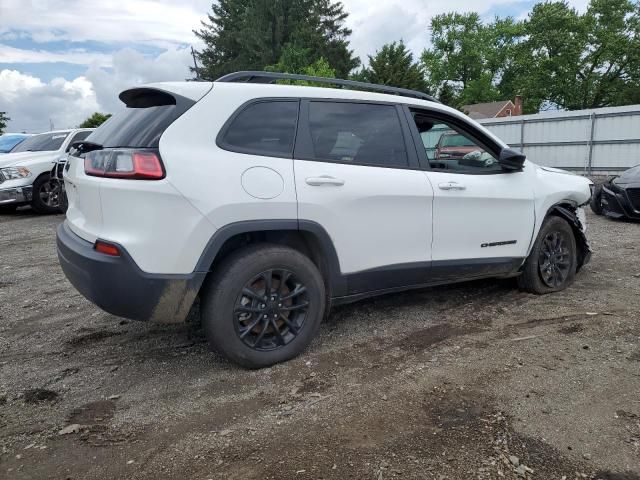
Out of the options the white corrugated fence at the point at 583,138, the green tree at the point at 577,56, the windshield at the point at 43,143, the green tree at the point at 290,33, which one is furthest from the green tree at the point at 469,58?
the windshield at the point at 43,143

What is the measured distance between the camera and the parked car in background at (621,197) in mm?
8867

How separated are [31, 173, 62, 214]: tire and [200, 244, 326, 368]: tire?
29.5 feet

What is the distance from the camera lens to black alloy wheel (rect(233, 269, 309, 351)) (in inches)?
123

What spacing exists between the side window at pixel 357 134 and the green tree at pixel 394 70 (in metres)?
28.6

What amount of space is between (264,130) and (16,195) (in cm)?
909

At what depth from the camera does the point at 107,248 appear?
2857 millimetres

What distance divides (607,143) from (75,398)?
1601 cm

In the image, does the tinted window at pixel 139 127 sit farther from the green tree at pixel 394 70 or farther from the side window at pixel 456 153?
the green tree at pixel 394 70

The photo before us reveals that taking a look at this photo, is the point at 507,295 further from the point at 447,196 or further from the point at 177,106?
the point at 177,106

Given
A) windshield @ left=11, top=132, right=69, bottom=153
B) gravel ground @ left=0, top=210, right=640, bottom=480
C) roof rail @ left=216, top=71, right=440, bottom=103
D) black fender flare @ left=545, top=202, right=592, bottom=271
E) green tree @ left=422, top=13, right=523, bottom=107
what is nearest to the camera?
gravel ground @ left=0, top=210, right=640, bottom=480

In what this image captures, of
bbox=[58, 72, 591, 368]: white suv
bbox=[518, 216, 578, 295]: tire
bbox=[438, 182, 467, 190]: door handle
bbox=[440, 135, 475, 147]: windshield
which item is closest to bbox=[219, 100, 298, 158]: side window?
bbox=[58, 72, 591, 368]: white suv

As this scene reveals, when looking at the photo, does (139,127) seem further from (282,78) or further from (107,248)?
(282,78)

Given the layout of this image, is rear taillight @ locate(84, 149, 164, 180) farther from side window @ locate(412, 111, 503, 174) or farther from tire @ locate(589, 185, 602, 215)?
tire @ locate(589, 185, 602, 215)

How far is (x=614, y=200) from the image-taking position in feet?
30.2
